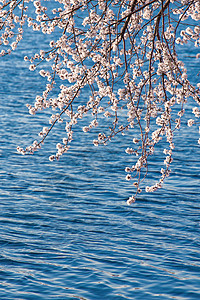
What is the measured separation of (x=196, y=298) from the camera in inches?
341

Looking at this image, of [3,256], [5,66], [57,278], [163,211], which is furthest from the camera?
[5,66]

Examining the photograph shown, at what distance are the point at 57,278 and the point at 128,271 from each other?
1329 mm

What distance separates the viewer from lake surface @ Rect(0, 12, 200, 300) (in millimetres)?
9117

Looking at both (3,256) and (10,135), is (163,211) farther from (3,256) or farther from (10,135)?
(10,135)

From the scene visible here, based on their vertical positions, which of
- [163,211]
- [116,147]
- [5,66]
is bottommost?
[163,211]

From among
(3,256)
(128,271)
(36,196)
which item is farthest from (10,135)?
(128,271)

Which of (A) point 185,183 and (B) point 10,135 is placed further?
(B) point 10,135

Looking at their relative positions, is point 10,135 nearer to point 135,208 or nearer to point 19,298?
point 135,208

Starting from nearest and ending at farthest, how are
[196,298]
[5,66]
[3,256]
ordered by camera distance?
[196,298], [3,256], [5,66]

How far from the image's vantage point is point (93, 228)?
1153 centimetres

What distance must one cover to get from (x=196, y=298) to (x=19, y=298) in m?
3.02

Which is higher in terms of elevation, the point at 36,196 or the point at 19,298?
the point at 36,196

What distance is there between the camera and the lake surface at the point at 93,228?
912 centimetres

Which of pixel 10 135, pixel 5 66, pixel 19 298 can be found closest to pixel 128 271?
pixel 19 298
